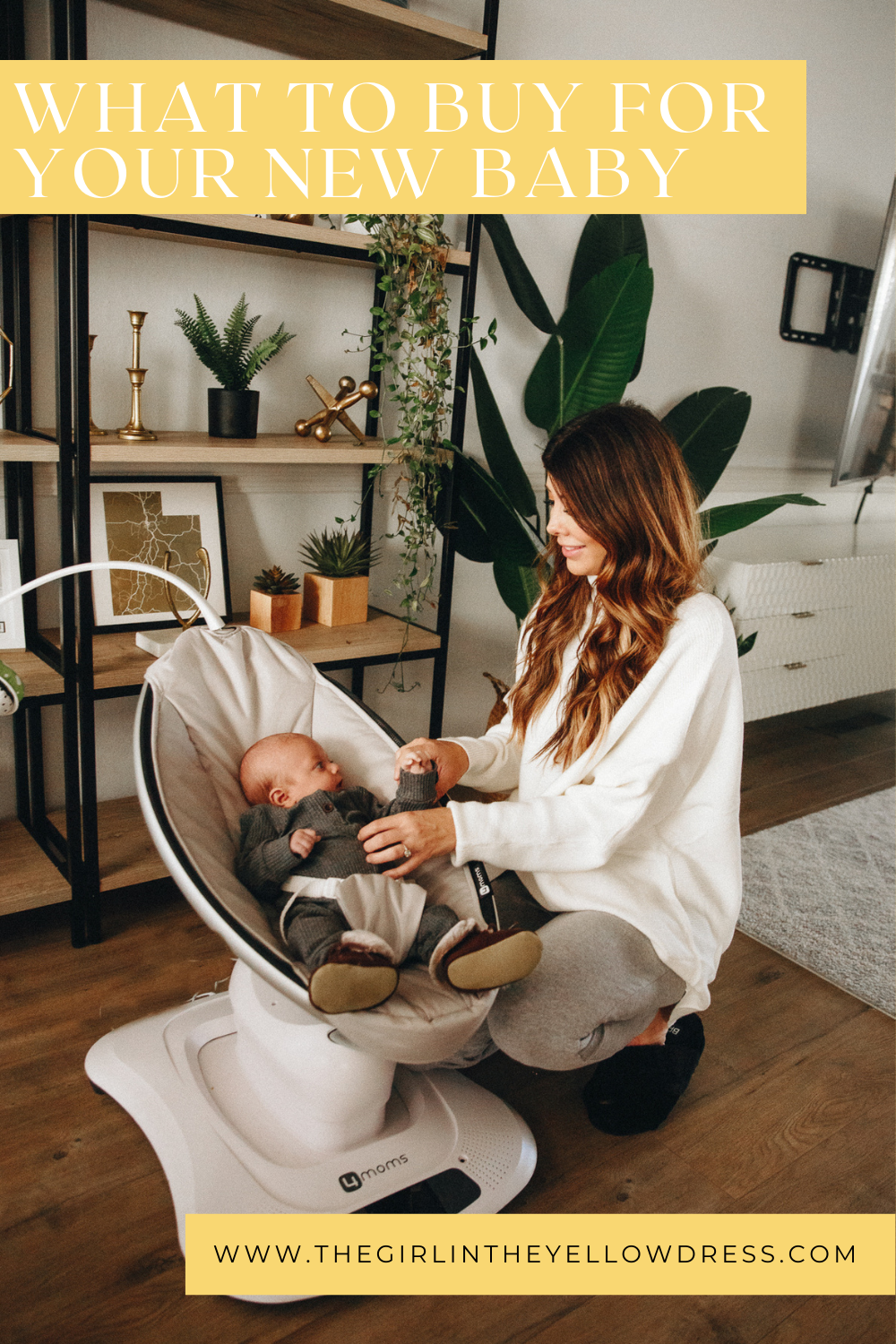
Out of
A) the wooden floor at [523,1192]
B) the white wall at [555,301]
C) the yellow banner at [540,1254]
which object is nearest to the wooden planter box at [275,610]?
the white wall at [555,301]

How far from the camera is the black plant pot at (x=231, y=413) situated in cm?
218

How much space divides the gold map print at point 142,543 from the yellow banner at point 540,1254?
133cm

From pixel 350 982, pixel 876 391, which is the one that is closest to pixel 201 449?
pixel 350 982

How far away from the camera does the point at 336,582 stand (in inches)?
95.5

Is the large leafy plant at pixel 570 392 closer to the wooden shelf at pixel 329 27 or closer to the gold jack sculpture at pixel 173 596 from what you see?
the wooden shelf at pixel 329 27

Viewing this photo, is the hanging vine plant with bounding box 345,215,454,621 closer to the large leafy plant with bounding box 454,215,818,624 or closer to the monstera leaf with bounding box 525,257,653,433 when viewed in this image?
the large leafy plant with bounding box 454,215,818,624

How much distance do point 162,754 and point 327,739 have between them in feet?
1.22

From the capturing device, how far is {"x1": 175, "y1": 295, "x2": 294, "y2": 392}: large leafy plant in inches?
83.9

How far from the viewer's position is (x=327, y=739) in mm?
1773

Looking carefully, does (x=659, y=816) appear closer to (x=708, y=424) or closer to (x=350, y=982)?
(x=350, y=982)

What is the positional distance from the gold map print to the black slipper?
4.49ft

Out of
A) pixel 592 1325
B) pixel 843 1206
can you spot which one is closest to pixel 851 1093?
pixel 843 1206

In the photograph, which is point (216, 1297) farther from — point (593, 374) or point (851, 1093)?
point (593, 374)

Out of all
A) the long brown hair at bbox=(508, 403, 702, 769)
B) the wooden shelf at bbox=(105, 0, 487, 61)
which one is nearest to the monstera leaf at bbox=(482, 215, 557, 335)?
the wooden shelf at bbox=(105, 0, 487, 61)
